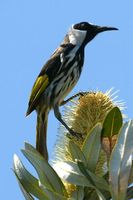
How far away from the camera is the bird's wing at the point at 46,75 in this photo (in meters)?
5.85

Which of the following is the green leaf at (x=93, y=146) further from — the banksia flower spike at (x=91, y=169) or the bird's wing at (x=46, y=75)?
the bird's wing at (x=46, y=75)

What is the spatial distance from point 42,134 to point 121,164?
3258mm

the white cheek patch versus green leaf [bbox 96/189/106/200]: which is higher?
the white cheek patch

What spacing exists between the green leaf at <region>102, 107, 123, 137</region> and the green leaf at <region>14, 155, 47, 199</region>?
35 cm

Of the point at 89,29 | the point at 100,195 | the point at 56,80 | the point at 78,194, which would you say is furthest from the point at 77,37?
the point at 100,195

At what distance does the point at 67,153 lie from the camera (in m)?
2.93

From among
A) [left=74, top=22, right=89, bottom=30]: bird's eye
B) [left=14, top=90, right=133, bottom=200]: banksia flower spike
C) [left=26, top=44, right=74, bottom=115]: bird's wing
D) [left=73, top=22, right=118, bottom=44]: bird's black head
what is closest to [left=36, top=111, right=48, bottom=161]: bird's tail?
[left=26, top=44, right=74, bottom=115]: bird's wing

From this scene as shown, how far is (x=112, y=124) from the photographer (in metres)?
2.36

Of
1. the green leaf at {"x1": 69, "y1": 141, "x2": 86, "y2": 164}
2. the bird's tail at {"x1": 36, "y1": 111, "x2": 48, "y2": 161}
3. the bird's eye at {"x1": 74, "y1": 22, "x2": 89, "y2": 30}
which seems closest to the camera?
the green leaf at {"x1": 69, "y1": 141, "x2": 86, "y2": 164}

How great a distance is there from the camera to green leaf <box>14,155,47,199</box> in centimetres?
238

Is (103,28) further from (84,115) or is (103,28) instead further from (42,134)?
(84,115)

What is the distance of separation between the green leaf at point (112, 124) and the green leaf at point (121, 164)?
0.61 feet

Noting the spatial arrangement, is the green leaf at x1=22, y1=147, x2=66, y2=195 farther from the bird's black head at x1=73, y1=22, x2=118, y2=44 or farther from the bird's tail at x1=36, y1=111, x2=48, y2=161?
the bird's black head at x1=73, y1=22, x2=118, y2=44

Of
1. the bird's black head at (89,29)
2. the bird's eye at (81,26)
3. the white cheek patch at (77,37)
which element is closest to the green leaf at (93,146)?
the bird's black head at (89,29)
